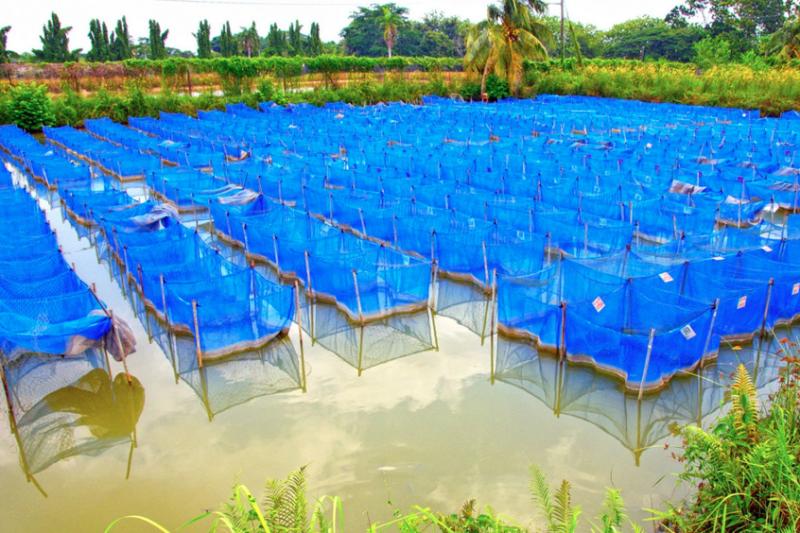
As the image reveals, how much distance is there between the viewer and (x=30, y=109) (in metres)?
34.0

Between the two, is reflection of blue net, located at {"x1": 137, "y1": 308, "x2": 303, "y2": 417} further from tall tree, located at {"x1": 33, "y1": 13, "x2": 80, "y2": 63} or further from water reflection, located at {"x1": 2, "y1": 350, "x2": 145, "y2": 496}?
tall tree, located at {"x1": 33, "y1": 13, "x2": 80, "y2": 63}

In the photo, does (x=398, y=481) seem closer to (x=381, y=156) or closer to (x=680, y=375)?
(x=680, y=375)

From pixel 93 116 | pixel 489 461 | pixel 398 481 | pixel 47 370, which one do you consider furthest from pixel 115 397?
pixel 93 116

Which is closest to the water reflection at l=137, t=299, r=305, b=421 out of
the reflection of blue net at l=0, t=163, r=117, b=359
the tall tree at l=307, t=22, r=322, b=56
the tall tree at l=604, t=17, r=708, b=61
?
the reflection of blue net at l=0, t=163, r=117, b=359

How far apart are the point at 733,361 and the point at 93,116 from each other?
37.1 m

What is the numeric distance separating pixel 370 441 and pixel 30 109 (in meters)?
33.7

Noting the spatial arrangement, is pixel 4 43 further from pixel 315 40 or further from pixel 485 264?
pixel 485 264

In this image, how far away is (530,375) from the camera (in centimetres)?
947

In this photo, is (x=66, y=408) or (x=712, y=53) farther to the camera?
(x=712, y=53)

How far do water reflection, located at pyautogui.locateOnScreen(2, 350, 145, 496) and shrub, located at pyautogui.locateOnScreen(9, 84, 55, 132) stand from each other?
2918cm

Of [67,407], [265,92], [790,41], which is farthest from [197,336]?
[790,41]

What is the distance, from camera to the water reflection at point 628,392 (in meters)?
8.26

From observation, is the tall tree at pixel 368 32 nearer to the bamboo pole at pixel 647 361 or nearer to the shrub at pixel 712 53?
the shrub at pixel 712 53

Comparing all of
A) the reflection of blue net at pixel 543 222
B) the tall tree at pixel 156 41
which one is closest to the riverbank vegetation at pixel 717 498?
the reflection of blue net at pixel 543 222
